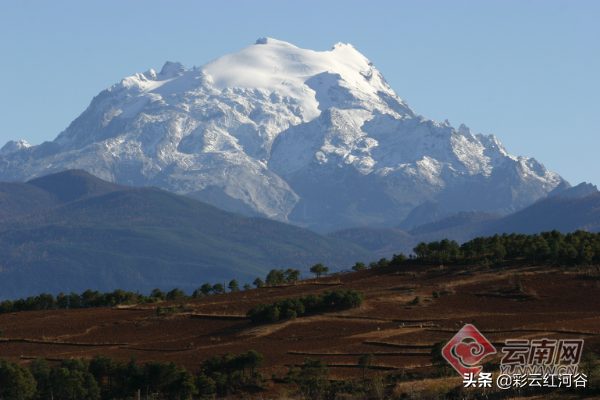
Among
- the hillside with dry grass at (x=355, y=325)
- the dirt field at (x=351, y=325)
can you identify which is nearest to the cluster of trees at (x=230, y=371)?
the hillside with dry grass at (x=355, y=325)

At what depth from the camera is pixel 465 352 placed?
76.9m

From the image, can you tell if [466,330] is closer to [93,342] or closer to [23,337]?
[93,342]

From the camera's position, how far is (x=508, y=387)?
58125 mm

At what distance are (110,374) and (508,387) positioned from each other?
153ft

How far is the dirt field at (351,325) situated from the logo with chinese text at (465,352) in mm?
6987

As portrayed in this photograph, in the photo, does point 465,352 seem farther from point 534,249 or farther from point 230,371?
point 534,249

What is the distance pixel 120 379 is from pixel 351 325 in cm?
3719

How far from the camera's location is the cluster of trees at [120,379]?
79.3 metres

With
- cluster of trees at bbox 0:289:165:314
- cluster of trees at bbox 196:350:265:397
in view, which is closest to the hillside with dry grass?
cluster of trees at bbox 196:350:265:397

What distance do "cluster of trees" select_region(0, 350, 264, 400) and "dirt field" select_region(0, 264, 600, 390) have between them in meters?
4.58

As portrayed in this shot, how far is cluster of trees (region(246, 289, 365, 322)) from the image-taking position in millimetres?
114787

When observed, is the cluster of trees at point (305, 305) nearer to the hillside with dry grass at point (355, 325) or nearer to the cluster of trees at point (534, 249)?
the hillside with dry grass at point (355, 325)

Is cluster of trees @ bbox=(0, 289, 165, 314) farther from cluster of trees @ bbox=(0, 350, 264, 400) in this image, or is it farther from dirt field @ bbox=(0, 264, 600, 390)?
cluster of trees @ bbox=(0, 350, 264, 400)

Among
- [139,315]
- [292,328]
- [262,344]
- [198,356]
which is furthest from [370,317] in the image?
[139,315]
